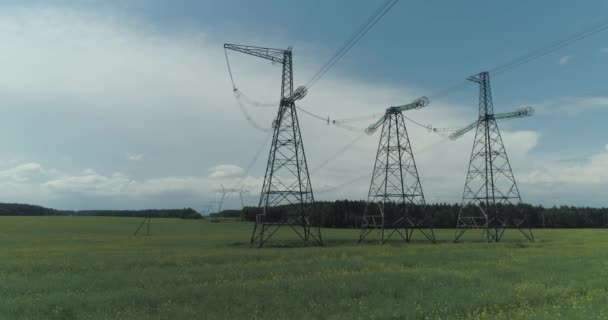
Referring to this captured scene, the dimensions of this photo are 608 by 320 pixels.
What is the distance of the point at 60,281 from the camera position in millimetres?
21797

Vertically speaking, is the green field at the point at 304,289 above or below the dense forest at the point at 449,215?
below

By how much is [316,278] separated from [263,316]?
297 inches

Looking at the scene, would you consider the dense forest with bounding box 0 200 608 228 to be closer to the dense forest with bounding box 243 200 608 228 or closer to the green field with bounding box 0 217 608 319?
the dense forest with bounding box 243 200 608 228

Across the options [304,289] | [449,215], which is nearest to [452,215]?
[449,215]

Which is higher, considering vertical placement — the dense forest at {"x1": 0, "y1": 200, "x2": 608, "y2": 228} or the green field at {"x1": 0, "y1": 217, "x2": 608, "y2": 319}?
the dense forest at {"x1": 0, "y1": 200, "x2": 608, "y2": 228}

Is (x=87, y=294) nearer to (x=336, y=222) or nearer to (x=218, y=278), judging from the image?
(x=218, y=278)

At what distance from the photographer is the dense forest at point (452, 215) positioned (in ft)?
436

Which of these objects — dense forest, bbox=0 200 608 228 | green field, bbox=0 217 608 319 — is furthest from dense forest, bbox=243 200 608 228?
green field, bbox=0 217 608 319

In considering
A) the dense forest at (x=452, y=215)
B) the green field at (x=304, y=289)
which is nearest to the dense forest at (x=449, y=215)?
the dense forest at (x=452, y=215)

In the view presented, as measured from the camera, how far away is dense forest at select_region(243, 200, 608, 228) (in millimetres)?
133000

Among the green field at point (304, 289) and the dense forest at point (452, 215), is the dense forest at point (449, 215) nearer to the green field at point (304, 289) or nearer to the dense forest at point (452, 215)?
the dense forest at point (452, 215)

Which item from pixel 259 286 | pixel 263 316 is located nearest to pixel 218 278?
pixel 259 286

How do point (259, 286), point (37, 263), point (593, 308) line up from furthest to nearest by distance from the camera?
point (37, 263), point (259, 286), point (593, 308)

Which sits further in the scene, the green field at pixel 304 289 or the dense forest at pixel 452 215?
the dense forest at pixel 452 215
